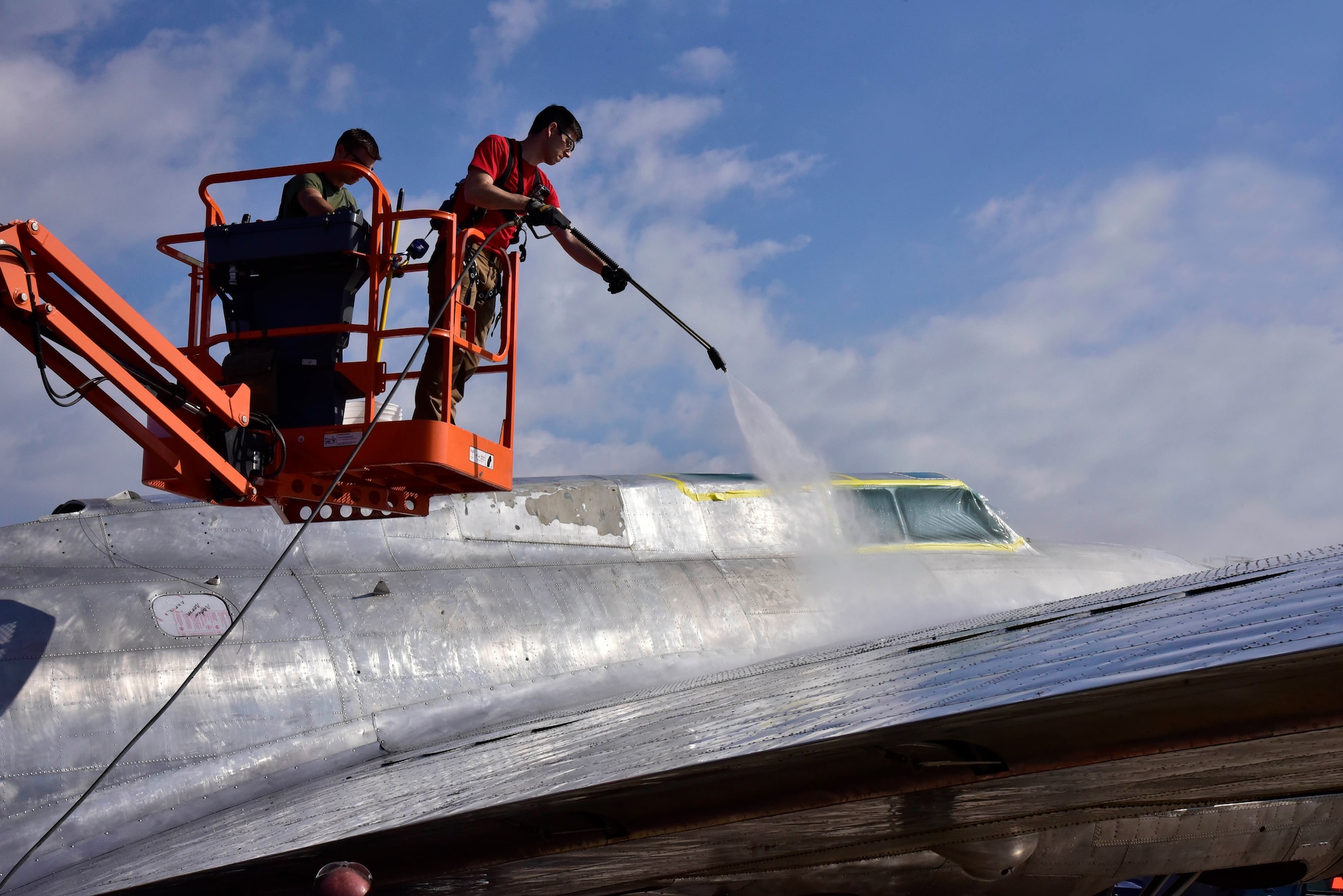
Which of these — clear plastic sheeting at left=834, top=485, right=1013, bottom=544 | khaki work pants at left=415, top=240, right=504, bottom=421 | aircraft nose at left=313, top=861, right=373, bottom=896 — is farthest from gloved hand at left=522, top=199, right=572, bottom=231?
clear plastic sheeting at left=834, top=485, right=1013, bottom=544

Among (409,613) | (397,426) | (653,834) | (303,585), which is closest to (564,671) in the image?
(409,613)

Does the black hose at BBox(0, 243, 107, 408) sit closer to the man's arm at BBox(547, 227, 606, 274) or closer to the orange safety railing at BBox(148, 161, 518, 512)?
the orange safety railing at BBox(148, 161, 518, 512)

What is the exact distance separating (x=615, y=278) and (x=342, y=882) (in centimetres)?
442

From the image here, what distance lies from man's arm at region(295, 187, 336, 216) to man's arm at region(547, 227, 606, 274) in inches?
58.8

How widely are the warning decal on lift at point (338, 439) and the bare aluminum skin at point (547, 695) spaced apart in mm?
1233

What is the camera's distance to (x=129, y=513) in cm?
672

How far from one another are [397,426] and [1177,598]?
4.03 metres

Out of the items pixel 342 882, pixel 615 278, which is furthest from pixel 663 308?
pixel 342 882

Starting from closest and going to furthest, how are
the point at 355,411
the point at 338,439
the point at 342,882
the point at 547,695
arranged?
1. the point at 342,882
2. the point at 338,439
3. the point at 355,411
4. the point at 547,695

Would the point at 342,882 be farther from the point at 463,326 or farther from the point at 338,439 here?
the point at 463,326

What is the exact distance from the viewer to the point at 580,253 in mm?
6988

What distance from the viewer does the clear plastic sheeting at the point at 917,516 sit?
35.7ft

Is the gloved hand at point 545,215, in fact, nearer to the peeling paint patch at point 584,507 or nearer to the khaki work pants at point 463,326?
the khaki work pants at point 463,326

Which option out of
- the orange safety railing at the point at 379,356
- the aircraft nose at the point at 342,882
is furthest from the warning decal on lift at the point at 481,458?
the aircraft nose at the point at 342,882
